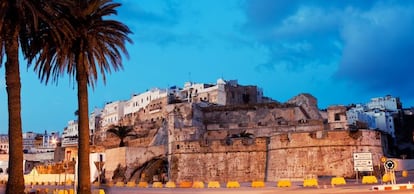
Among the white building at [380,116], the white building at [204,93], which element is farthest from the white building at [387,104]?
the white building at [204,93]

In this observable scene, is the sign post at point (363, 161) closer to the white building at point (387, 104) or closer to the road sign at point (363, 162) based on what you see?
the road sign at point (363, 162)

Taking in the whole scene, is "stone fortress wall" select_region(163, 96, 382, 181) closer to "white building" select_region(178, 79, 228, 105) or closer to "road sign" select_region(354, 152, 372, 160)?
"road sign" select_region(354, 152, 372, 160)

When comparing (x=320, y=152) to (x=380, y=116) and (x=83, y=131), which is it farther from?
(x=380, y=116)

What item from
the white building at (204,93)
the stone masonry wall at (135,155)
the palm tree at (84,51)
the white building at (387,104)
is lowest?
the stone masonry wall at (135,155)

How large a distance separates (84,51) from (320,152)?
862 inches

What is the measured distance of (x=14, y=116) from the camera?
44.8ft

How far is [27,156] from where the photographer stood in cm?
8694

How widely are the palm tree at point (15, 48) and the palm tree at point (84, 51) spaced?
1.09 meters

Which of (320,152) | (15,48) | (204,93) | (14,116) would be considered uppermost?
(204,93)

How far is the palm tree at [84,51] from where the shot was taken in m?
15.1

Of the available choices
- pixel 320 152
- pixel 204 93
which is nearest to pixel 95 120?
pixel 204 93

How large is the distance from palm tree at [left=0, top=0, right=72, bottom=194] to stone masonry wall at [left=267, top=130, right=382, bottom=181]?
23.3 meters

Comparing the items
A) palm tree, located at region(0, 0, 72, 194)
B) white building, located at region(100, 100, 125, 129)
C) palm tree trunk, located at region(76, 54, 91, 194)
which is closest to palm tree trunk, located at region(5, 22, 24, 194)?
palm tree, located at region(0, 0, 72, 194)

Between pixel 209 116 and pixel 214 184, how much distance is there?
35465mm
